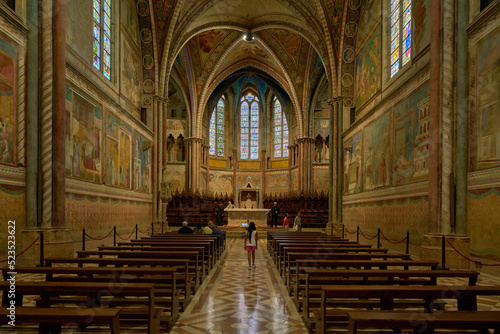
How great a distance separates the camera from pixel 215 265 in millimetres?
10641

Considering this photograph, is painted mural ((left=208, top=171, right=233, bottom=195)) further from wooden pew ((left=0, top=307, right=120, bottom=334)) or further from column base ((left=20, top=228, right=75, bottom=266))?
wooden pew ((left=0, top=307, right=120, bottom=334))

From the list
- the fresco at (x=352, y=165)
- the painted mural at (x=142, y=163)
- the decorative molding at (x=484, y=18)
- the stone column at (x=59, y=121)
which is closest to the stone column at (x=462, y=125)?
the decorative molding at (x=484, y=18)

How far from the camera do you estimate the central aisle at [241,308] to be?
15.9 feet

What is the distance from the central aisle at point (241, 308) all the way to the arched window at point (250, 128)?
96.6 ft

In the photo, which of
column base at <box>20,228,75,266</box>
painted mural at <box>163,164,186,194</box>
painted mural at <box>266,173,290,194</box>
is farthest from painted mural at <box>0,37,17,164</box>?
painted mural at <box>266,173,290,194</box>

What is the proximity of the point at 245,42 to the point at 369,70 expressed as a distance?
46.4 ft

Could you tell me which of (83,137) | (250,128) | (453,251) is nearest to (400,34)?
(453,251)

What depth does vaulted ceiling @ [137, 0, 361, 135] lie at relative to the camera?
20.6 meters

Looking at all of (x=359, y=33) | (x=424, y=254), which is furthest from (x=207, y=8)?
(x=424, y=254)

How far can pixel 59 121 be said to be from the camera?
10.2m

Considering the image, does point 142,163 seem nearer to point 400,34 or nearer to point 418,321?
point 400,34

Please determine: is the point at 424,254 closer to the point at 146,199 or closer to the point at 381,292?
the point at 381,292

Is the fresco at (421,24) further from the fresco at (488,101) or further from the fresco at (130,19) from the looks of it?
the fresco at (130,19)

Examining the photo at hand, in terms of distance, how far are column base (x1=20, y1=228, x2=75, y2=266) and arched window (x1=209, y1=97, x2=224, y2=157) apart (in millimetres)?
26908
